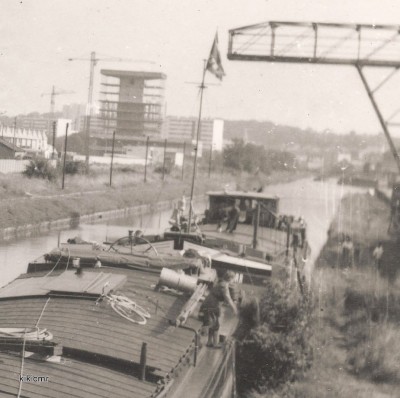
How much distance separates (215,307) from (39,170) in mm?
29195

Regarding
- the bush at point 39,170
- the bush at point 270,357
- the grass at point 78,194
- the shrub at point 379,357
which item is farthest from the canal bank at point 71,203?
the bush at point 270,357

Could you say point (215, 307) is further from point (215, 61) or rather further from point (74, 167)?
point (74, 167)

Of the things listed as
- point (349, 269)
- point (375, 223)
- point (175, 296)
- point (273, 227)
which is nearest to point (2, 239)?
point (273, 227)

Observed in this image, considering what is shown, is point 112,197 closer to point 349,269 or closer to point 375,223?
point 375,223

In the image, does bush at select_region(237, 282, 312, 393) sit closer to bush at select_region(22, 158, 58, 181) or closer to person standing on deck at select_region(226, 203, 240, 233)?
person standing on deck at select_region(226, 203, 240, 233)

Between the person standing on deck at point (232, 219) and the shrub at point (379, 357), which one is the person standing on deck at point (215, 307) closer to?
the shrub at point (379, 357)

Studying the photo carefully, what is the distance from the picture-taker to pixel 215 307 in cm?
823

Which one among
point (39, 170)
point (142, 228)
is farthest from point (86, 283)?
point (39, 170)

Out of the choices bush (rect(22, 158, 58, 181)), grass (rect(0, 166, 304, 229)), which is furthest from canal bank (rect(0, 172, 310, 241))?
bush (rect(22, 158, 58, 181))

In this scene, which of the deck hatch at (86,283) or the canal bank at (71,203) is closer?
the deck hatch at (86,283)

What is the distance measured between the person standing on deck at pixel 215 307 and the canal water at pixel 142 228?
18.7 feet

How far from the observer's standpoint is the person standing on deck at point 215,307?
8.22m

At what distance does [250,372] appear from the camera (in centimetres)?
1034

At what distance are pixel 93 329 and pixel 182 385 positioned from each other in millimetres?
1246
